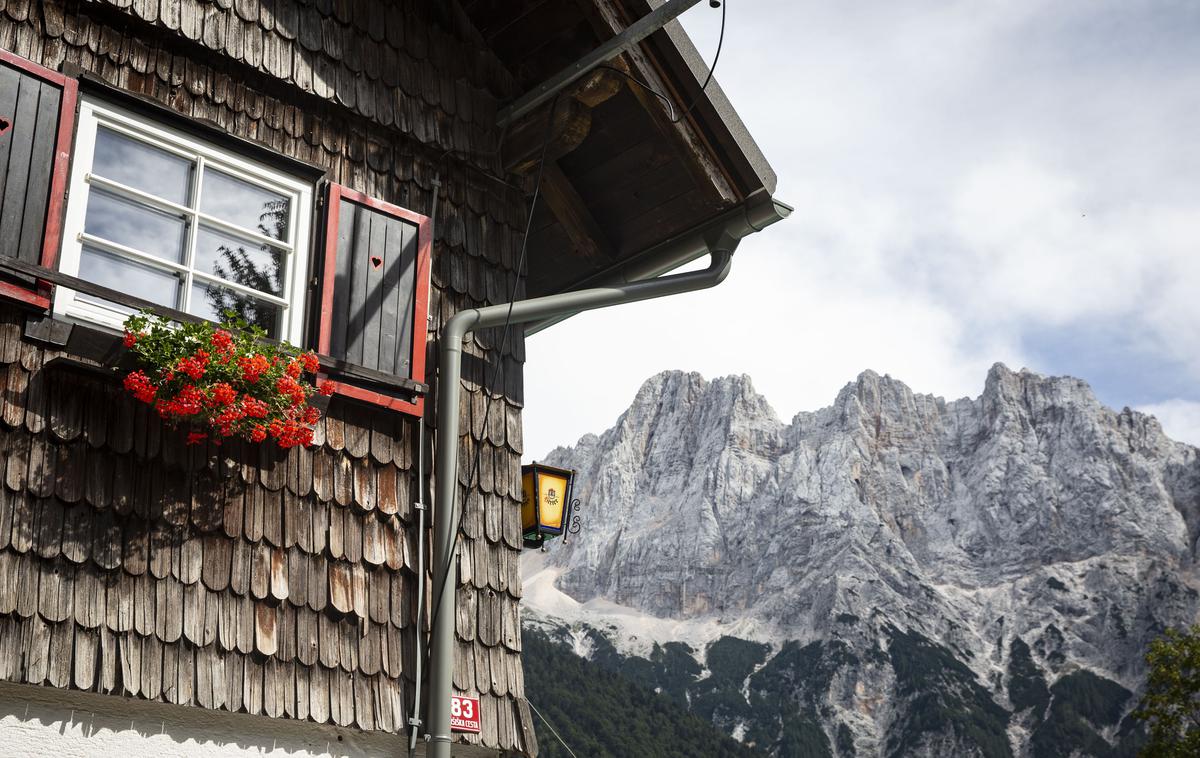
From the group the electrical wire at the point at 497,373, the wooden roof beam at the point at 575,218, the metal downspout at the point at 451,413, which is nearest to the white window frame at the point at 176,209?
the metal downspout at the point at 451,413

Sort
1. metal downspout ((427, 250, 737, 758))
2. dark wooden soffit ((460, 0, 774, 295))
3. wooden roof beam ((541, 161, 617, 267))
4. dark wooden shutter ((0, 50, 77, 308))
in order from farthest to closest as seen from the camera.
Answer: wooden roof beam ((541, 161, 617, 267)), dark wooden soffit ((460, 0, 774, 295)), metal downspout ((427, 250, 737, 758)), dark wooden shutter ((0, 50, 77, 308))

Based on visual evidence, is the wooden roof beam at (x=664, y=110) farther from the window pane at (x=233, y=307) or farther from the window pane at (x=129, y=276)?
the window pane at (x=129, y=276)

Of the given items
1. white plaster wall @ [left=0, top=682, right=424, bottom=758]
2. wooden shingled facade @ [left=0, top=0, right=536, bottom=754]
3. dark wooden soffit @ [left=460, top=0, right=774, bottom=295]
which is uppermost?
dark wooden soffit @ [left=460, top=0, right=774, bottom=295]

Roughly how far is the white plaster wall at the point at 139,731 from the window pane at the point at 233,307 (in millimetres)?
1782

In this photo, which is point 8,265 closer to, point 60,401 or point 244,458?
point 60,401

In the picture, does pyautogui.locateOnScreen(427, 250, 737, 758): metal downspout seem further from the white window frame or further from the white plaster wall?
the white window frame

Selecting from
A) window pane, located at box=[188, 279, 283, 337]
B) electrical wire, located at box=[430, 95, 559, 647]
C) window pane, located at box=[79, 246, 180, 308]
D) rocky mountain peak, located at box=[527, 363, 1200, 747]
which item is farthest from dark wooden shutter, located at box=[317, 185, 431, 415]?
rocky mountain peak, located at box=[527, 363, 1200, 747]

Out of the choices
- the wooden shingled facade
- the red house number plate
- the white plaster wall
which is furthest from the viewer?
the red house number plate

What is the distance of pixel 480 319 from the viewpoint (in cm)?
627

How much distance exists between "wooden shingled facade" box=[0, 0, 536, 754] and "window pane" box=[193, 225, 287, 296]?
22cm

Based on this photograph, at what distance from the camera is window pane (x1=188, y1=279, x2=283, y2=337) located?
542 centimetres

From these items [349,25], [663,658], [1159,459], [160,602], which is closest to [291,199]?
[349,25]

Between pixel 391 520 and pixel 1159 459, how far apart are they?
142m

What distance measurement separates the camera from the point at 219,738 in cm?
491
